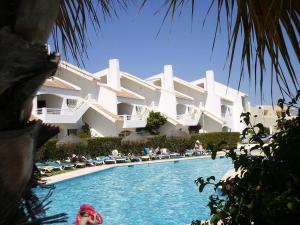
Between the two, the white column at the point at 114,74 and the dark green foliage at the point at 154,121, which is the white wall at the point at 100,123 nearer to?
the dark green foliage at the point at 154,121

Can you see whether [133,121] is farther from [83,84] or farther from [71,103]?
[71,103]

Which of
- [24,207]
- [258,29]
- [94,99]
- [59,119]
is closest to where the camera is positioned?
[24,207]

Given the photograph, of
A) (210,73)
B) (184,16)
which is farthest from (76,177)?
(210,73)

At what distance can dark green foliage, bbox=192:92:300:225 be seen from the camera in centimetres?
262

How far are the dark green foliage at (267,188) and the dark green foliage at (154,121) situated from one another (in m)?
37.6

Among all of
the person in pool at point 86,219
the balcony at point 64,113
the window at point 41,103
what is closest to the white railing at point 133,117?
the balcony at point 64,113

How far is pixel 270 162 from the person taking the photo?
2.98 m

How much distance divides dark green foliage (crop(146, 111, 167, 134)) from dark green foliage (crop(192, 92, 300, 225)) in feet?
123

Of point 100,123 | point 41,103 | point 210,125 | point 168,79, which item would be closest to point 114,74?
point 100,123

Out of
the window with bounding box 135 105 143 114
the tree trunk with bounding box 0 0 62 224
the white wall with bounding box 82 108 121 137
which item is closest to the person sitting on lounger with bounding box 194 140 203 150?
the white wall with bounding box 82 108 121 137

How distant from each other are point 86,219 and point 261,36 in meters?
5.76

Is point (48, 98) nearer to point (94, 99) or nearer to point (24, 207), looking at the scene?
point (94, 99)

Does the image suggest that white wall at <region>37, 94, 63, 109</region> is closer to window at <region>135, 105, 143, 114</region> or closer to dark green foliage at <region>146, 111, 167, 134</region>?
window at <region>135, 105, 143, 114</region>

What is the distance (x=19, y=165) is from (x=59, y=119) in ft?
105
